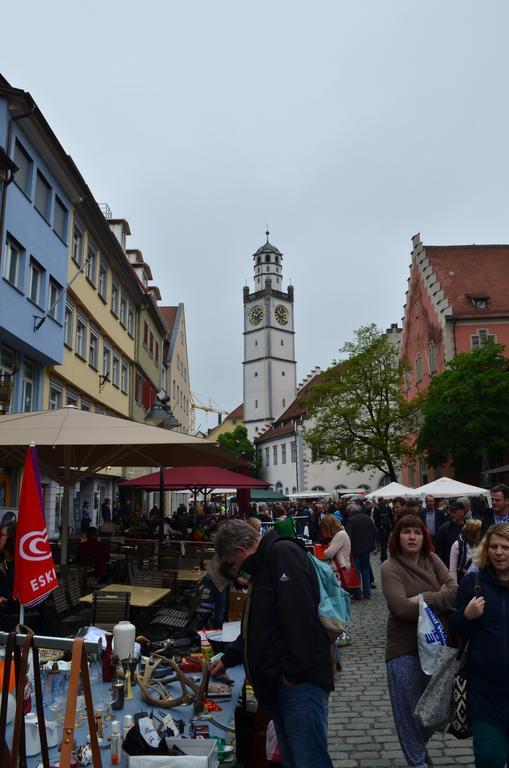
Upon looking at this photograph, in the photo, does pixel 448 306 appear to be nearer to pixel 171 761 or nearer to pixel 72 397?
pixel 72 397

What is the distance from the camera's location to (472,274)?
4728cm

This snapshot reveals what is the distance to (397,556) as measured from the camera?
15.3 feet

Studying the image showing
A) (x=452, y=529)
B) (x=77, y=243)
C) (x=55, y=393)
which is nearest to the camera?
(x=452, y=529)

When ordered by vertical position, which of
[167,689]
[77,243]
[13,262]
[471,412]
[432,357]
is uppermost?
[432,357]

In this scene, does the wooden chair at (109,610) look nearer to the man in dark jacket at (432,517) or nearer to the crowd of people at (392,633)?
the crowd of people at (392,633)

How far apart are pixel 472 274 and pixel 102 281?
30.3m

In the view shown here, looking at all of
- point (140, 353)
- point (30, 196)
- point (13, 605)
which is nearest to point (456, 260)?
point (140, 353)

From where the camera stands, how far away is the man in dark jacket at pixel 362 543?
12914mm

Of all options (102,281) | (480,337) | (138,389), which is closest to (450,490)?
(102,281)

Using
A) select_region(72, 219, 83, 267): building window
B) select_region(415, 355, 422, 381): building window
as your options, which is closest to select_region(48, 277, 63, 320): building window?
A: select_region(72, 219, 83, 267): building window

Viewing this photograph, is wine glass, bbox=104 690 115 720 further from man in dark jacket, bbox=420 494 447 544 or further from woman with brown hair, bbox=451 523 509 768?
man in dark jacket, bbox=420 494 447 544

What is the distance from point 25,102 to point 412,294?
39014 mm

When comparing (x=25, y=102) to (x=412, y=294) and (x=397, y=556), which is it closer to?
(x=397, y=556)

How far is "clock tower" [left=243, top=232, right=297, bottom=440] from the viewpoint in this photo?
3519 inches
